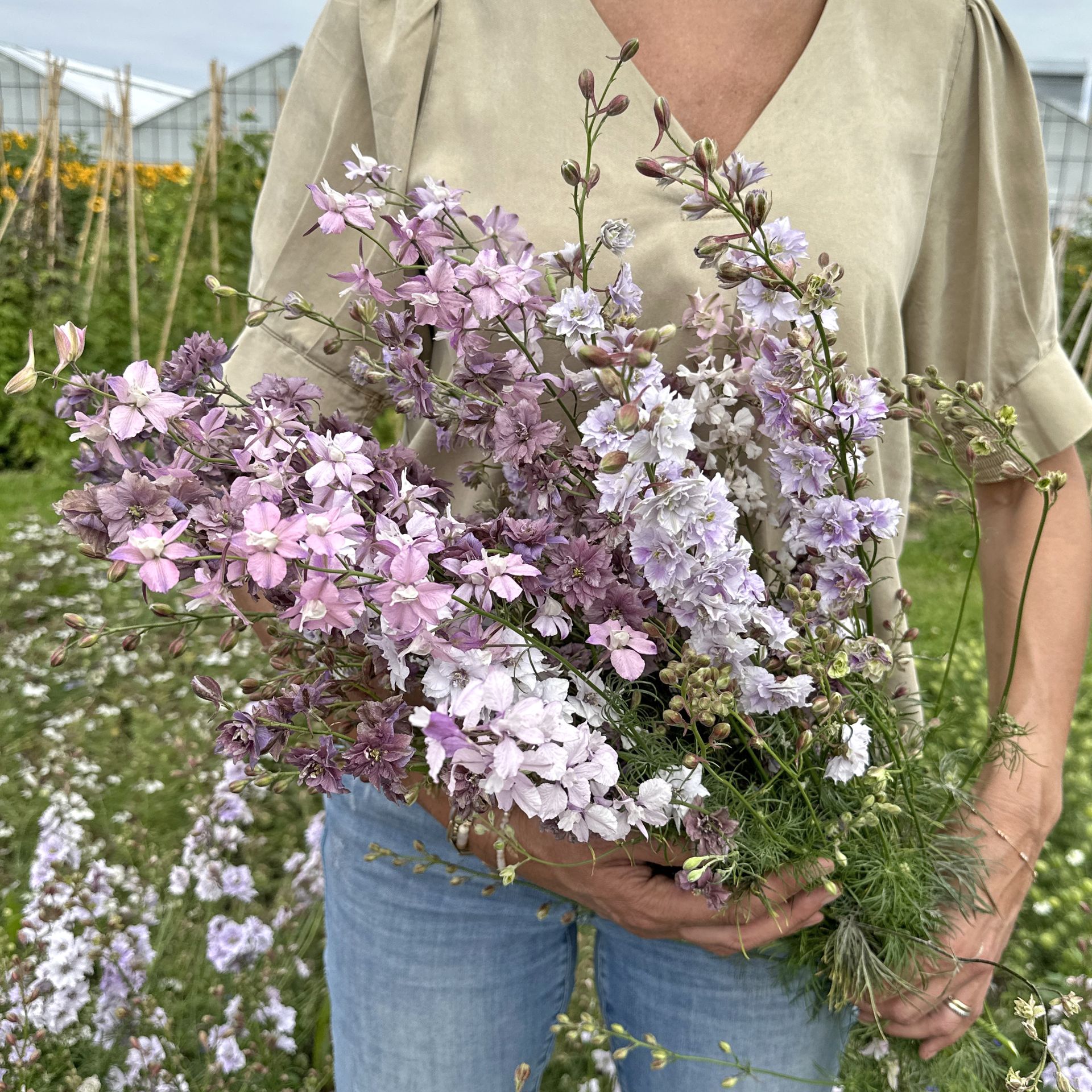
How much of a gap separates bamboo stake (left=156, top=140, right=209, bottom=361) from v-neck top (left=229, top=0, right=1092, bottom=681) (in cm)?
480

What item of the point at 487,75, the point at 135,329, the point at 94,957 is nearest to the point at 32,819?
the point at 94,957

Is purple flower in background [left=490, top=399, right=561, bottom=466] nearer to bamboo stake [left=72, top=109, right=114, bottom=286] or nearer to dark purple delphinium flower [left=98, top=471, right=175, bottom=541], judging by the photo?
dark purple delphinium flower [left=98, top=471, right=175, bottom=541]

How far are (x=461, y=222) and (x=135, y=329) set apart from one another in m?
5.25

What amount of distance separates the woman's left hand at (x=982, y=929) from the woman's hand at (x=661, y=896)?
0.14m

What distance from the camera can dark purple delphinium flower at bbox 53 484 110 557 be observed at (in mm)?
683

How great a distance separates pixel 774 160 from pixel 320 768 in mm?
805

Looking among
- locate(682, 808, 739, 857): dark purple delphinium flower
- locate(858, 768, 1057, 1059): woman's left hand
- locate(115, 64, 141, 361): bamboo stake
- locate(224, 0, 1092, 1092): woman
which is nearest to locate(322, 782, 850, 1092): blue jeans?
locate(224, 0, 1092, 1092): woman

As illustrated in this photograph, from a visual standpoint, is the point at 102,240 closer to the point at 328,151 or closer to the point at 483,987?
the point at 328,151

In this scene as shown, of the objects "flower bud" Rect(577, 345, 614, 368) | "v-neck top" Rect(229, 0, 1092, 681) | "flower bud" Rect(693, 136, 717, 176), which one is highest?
"v-neck top" Rect(229, 0, 1092, 681)

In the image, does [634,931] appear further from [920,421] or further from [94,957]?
[94,957]

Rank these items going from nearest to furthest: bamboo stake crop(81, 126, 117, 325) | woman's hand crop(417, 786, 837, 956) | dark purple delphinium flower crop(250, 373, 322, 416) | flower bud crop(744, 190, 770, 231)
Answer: flower bud crop(744, 190, 770, 231), dark purple delphinium flower crop(250, 373, 322, 416), woman's hand crop(417, 786, 837, 956), bamboo stake crop(81, 126, 117, 325)

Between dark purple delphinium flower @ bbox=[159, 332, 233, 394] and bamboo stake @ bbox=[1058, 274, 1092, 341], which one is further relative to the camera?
bamboo stake @ bbox=[1058, 274, 1092, 341]

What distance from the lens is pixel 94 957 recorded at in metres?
2.08

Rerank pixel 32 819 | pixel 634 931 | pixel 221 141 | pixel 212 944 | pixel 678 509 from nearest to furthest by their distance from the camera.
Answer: pixel 678 509 < pixel 634 931 < pixel 212 944 < pixel 32 819 < pixel 221 141
